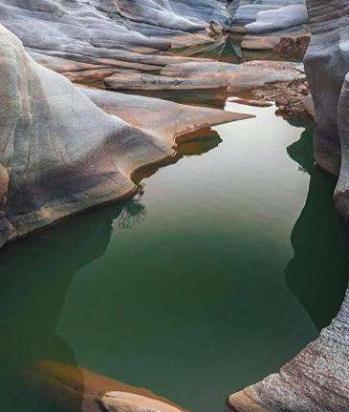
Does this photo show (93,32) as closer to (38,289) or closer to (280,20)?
(280,20)

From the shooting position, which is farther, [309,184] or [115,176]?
[309,184]

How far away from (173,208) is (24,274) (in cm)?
359

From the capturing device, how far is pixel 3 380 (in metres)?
6.91

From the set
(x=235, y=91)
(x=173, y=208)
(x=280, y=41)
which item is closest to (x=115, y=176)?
(x=173, y=208)

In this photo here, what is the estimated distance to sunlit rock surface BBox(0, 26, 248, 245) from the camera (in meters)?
9.48

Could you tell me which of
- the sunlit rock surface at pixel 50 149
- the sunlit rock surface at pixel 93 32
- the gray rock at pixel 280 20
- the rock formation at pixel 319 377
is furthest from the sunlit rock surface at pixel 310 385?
the gray rock at pixel 280 20

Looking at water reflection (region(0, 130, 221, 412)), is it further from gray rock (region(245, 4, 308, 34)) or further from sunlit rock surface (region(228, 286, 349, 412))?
gray rock (region(245, 4, 308, 34))

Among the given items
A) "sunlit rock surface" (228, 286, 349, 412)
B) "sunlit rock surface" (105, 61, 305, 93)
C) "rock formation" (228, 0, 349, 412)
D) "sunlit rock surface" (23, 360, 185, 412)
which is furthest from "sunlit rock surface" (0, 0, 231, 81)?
"sunlit rock surface" (228, 286, 349, 412)

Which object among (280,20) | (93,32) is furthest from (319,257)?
(280,20)

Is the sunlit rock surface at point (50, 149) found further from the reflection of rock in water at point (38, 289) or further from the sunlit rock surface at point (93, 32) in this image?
the sunlit rock surface at point (93, 32)

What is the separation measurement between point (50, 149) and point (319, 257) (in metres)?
5.49

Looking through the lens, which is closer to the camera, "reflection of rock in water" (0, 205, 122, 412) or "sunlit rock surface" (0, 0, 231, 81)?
"reflection of rock in water" (0, 205, 122, 412)

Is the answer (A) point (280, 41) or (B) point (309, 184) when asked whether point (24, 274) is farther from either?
(A) point (280, 41)

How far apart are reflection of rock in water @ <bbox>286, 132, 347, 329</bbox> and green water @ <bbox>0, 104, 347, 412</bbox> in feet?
0.09
